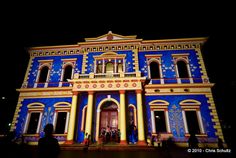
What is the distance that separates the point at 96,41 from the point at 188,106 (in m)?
11.8

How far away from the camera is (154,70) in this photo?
1606 cm

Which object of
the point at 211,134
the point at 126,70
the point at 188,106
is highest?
the point at 126,70

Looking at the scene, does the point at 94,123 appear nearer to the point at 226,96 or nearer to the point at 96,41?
the point at 96,41

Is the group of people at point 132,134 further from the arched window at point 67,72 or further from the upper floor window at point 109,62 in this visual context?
the arched window at point 67,72

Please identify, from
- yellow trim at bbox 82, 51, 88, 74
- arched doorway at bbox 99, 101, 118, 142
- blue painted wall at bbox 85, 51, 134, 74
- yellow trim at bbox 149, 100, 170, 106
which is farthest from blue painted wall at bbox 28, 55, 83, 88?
yellow trim at bbox 149, 100, 170, 106

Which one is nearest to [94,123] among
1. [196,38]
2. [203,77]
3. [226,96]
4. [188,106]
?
[188,106]

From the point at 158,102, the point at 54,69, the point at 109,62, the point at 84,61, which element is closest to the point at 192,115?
the point at 158,102

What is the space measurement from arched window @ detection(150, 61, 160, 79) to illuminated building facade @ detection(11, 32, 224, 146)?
0.34 feet

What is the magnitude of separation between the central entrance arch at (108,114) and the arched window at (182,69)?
7.38 m

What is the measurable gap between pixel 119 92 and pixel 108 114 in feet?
8.29

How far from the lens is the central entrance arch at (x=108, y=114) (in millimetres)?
14064

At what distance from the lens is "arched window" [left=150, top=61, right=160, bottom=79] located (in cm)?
1570

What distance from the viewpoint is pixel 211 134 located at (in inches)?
499

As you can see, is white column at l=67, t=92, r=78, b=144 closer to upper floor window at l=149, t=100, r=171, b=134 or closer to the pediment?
the pediment
